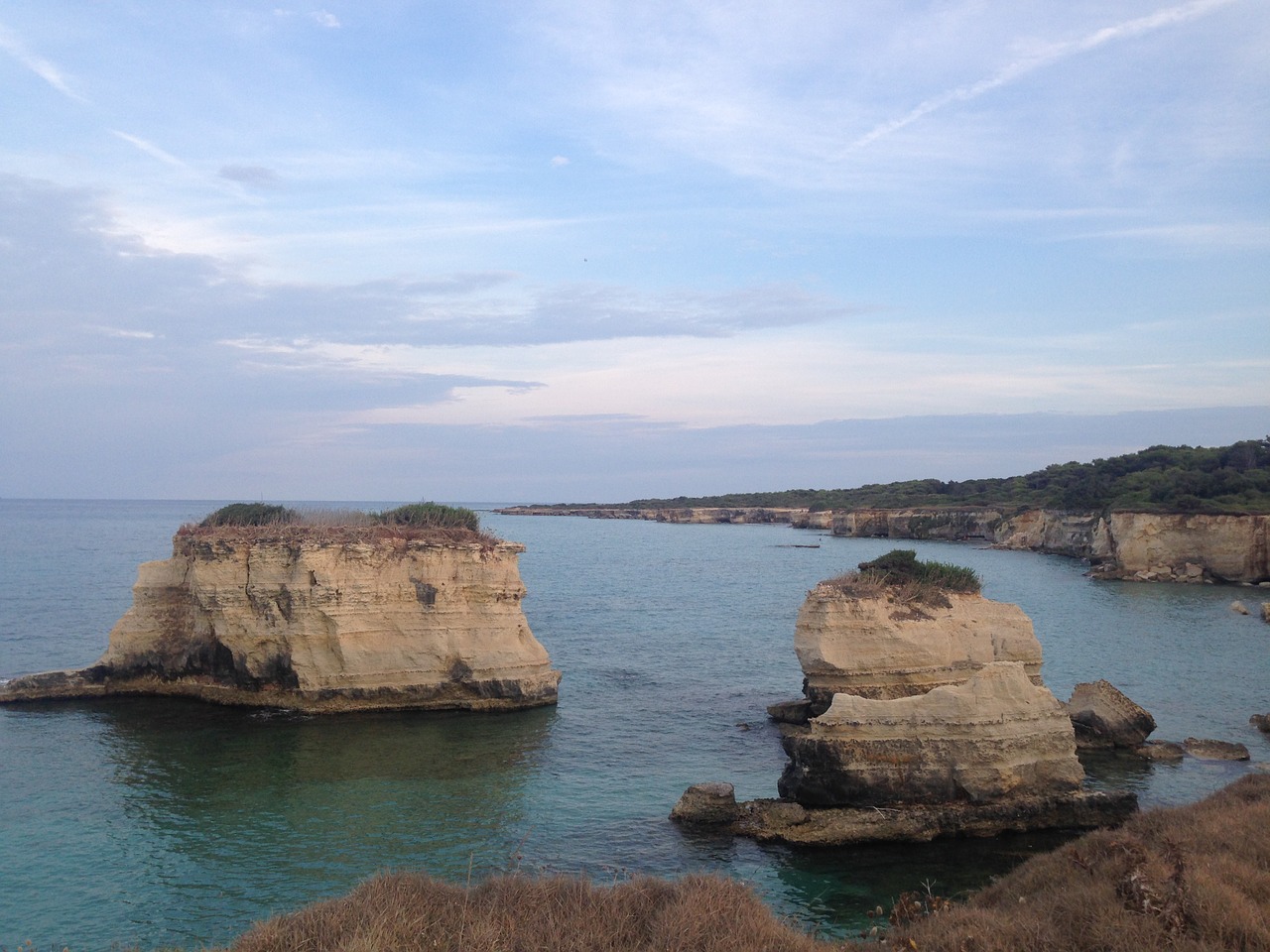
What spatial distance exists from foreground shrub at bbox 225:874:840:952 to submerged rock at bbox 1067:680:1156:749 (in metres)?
15.9

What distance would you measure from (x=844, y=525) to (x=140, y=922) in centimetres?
11697

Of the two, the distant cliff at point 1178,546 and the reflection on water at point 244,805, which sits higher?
the distant cliff at point 1178,546

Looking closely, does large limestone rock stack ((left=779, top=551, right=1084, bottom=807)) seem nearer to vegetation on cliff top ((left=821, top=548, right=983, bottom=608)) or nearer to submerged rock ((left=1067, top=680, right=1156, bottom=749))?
vegetation on cliff top ((left=821, top=548, right=983, bottom=608))

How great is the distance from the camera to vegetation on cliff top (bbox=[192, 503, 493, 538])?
2697 cm

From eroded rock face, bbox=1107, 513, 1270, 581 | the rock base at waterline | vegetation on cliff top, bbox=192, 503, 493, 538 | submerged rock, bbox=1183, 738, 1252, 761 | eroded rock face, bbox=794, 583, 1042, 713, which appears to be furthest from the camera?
eroded rock face, bbox=1107, 513, 1270, 581

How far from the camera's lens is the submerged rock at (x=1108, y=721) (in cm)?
2159

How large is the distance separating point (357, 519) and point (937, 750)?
19590 mm

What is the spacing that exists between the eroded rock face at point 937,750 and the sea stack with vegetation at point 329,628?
11.7 m

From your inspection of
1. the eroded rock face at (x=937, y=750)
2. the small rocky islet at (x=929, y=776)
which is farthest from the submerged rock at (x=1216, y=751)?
the eroded rock face at (x=937, y=750)

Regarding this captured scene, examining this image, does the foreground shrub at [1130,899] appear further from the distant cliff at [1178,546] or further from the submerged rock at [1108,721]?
the distant cliff at [1178,546]

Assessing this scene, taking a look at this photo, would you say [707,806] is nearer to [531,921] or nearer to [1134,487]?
[531,921]

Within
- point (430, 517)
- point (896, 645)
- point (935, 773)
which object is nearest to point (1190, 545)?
point (896, 645)

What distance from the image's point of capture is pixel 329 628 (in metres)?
24.4

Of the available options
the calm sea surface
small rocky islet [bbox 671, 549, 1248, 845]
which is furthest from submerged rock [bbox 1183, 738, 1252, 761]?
small rocky islet [bbox 671, 549, 1248, 845]
